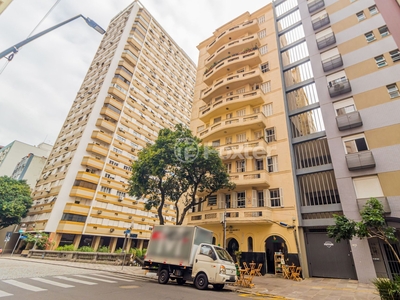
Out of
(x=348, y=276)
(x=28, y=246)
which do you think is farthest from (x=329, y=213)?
(x=28, y=246)

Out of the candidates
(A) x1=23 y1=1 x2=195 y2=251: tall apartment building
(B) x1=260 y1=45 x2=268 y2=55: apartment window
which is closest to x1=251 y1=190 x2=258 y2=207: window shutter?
(A) x1=23 y1=1 x2=195 y2=251: tall apartment building

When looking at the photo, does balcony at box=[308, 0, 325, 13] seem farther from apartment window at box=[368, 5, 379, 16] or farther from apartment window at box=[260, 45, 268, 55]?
apartment window at box=[260, 45, 268, 55]

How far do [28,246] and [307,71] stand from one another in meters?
46.0

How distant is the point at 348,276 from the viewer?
15.1 m

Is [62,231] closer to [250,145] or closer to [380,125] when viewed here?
[250,145]

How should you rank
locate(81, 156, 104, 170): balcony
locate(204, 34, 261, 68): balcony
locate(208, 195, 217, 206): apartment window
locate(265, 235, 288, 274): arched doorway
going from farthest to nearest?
locate(81, 156, 104, 170): balcony < locate(204, 34, 261, 68): balcony < locate(208, 195, 217, 206): apartment window < locate(265, 235, 288, 274): arched doorway

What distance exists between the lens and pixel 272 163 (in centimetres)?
2114

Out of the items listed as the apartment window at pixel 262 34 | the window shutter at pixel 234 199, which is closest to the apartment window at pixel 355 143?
the window shutter at pixel 234 199

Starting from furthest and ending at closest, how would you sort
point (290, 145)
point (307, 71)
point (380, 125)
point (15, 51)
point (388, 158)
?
point (307, 71)
point (290, 145)
point (380, 125)
point (388, 158)
point (15, 51)

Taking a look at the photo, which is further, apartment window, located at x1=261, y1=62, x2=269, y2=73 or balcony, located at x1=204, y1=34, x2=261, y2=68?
balcony, located at x1=204, y1=34, x2=261, y2=68

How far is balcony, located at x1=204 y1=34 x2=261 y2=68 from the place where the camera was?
90.7 feet

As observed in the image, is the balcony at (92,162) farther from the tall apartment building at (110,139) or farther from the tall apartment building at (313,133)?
the tall apartment building at (313,133)

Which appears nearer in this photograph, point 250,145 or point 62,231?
point 250,145

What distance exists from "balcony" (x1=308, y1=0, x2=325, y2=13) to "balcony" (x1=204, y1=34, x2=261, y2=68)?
6447 millimetres
